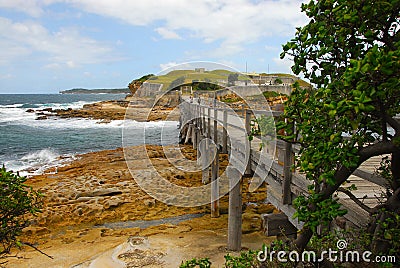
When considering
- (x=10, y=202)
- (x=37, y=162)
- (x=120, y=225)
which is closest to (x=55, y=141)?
(x=37, y=162)

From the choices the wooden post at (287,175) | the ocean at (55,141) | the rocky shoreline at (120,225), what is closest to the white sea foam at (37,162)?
the ocean at (55,141)

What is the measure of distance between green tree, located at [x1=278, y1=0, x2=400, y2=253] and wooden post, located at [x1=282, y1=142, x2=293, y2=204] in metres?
1.70

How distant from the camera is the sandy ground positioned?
7.78 metres

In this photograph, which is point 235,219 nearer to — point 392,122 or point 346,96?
point 392,122

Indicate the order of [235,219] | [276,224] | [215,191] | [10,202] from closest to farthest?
[10,202], [276,224], [235,219], [215,191]

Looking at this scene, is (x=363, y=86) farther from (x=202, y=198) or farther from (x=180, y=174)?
(x=180, y=174)

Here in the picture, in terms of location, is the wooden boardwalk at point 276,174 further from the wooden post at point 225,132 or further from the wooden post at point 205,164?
the wooden post at point 205,164

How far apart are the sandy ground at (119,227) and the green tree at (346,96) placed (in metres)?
4.98

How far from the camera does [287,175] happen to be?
479cm

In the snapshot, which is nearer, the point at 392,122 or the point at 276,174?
the point at 392,122

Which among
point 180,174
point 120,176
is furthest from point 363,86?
point 120,176

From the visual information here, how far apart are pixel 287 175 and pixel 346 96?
9.41 ft

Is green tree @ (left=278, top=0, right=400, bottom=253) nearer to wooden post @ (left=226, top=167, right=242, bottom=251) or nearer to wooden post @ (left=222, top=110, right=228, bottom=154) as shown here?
wooden post @ (left=226, top=167, right=242, bottom=251)

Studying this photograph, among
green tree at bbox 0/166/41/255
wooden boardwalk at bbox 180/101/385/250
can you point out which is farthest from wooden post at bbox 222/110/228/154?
green tree at bbox 0/166/41/255
